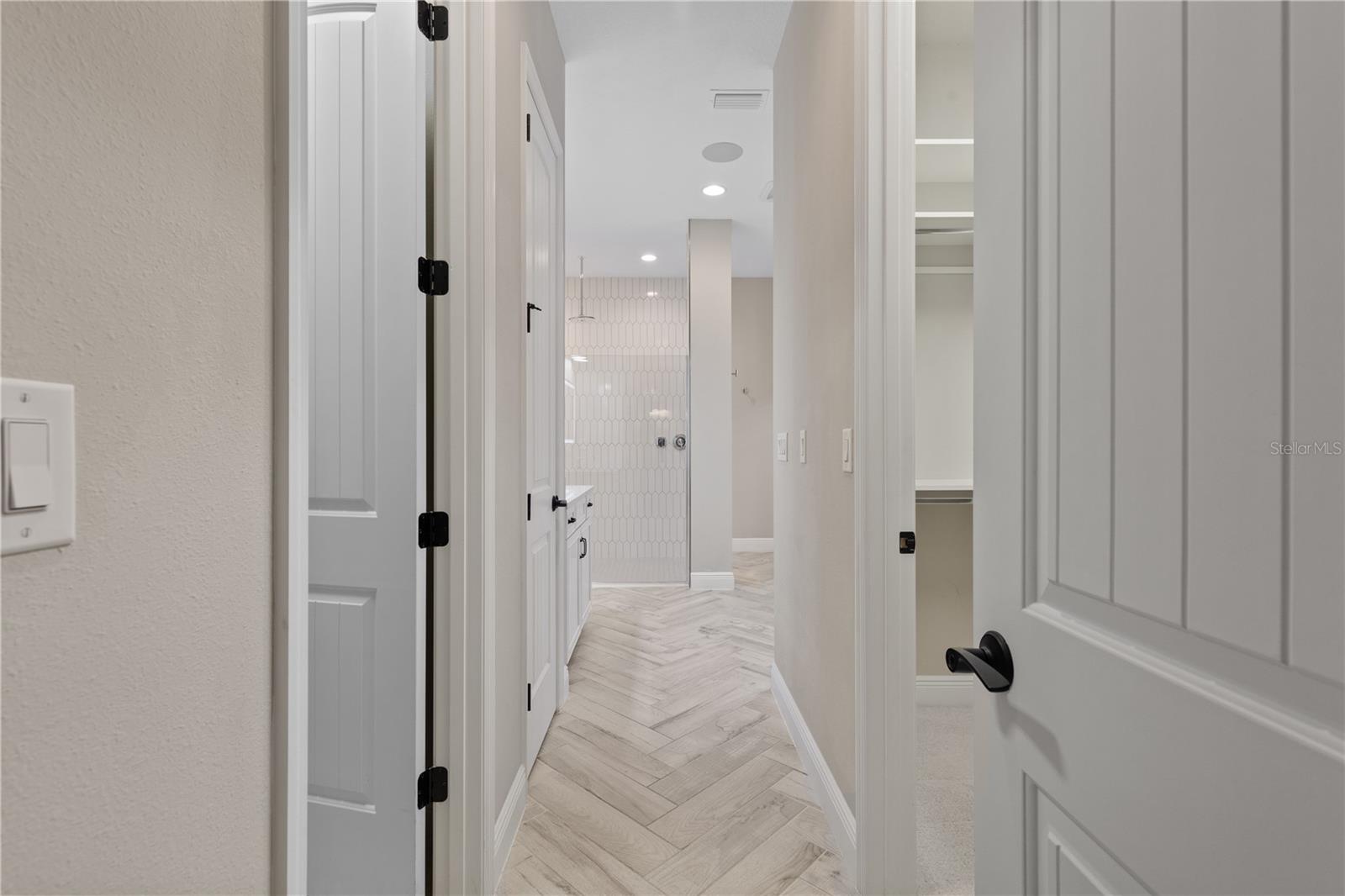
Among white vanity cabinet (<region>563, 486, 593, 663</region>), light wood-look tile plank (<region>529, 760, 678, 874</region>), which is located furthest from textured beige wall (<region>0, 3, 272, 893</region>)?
white vanity cabinet (<region>563, 486, 593, 663</region>)

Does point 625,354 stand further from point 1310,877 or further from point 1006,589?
point 1310,877

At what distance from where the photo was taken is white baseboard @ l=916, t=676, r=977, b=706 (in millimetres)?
2734

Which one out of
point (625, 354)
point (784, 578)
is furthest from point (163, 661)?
point (625, 354)

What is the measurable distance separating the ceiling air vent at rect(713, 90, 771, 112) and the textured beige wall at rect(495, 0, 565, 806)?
1.27 meters

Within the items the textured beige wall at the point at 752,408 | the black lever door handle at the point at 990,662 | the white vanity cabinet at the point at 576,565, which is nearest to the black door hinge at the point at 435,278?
the black lever door handle at the point at 990,662

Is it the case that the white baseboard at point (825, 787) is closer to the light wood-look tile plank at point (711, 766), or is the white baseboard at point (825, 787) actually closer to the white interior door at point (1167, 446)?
the light wood-look tile plank at point (711, 766)

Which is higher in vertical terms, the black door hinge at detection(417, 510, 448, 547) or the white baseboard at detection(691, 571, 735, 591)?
the black door hinge at detection(417, 510, 448, 547)

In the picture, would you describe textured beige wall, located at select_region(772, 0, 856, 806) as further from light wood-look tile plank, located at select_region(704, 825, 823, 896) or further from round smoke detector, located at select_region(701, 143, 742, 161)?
round smoke detector, located at select_region(701, 143, 742, 161)

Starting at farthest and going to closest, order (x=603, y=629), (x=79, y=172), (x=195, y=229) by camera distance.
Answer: (x=603, y=629), (x=195, y=229), (x=79, y=172)

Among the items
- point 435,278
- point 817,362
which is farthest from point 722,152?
point 435,278

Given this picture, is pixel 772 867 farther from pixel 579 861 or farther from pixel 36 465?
pixel 36 465

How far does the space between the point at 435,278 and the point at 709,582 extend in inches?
150

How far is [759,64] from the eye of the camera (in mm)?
2771

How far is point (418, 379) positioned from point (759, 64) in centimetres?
240
